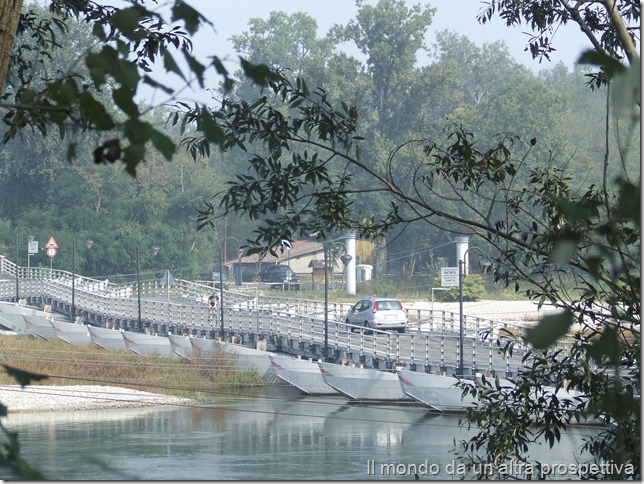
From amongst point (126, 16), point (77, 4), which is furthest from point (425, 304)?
point (126, 16)

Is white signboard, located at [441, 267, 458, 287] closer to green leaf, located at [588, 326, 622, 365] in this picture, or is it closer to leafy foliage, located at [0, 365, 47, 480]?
leafy foliage, located at [0, 365, 47, 480]

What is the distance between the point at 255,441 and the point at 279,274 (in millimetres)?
35545

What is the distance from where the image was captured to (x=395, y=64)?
57688 millimetres

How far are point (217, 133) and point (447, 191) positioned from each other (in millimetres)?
53445

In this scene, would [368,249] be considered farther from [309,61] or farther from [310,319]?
[310,319]

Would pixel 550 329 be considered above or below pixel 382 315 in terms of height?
above

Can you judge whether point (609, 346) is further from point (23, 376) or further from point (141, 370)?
point (141, 370)

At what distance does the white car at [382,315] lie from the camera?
34875 millimetres

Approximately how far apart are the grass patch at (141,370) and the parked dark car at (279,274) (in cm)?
2202

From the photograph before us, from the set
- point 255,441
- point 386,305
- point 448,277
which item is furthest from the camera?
point 448,277

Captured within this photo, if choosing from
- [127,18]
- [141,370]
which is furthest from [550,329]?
[141,370]

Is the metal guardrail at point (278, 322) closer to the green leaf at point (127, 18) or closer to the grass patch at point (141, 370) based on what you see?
the grass patch at point (141, 370)

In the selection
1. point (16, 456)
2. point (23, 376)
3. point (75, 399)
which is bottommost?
point (75, 399)

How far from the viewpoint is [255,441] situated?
22703 mm
